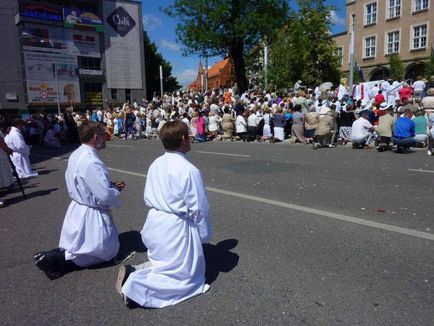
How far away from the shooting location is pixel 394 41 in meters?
40.9

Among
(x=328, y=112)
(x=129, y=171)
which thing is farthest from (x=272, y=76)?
(x=129, y=171)

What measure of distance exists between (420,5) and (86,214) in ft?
141

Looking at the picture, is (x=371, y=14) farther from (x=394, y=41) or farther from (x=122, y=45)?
(x=122, y=45)

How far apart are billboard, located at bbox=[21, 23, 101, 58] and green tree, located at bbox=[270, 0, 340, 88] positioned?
27.1 meters

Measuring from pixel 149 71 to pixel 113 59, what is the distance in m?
16.4

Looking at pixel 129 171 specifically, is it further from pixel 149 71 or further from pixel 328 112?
pixel 149 71

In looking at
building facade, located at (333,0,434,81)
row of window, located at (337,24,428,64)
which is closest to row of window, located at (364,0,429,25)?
building facade, located at (333,0,434,81)

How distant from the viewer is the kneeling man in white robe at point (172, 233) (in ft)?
10.7

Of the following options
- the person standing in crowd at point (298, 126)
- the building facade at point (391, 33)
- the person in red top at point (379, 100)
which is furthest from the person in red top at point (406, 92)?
the building facade at point (391, 33)

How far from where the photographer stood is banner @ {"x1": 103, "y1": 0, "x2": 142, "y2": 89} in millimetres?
52719

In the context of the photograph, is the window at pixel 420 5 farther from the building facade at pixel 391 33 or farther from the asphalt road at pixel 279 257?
the asphalt road at pixel 279 257

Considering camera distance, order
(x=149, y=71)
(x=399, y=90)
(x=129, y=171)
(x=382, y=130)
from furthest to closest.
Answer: (x=149, y=71)
(x=399, y=90)
(x=382, y=130)
(x=129, y=171)

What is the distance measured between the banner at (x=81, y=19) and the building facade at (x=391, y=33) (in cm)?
3207

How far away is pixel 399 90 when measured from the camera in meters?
18.3
